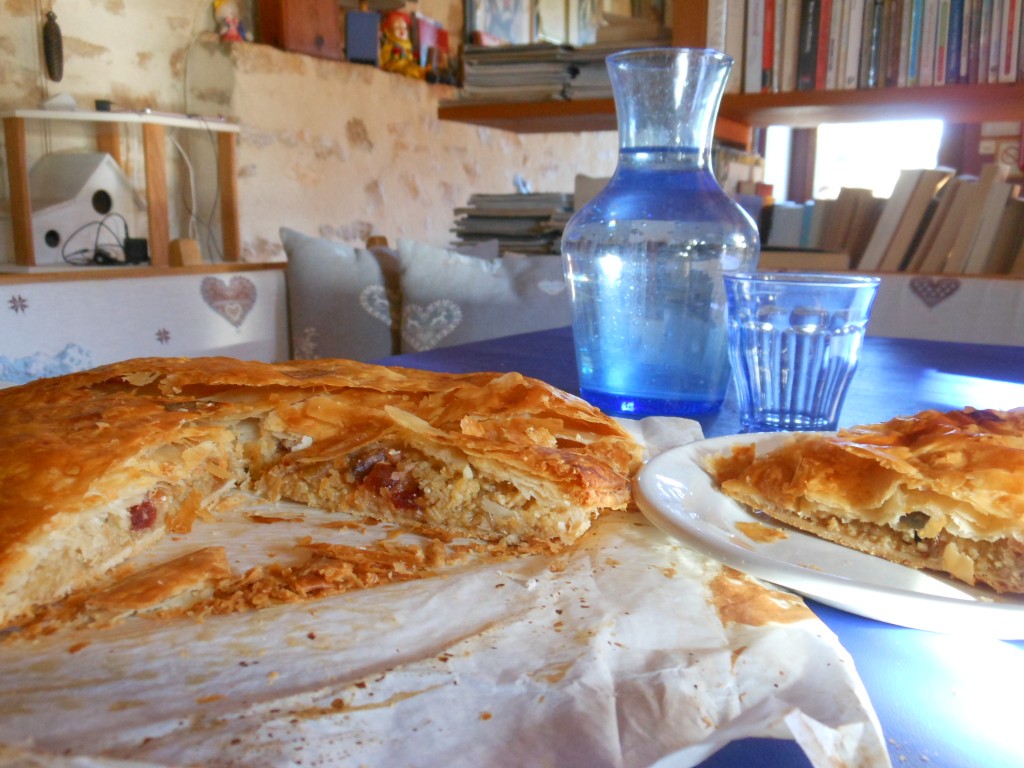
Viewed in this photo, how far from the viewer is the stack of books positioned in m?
3.48

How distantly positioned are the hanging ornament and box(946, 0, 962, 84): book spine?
315 cm

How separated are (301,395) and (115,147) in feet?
9.21

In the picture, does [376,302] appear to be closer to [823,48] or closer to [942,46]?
[823,48]

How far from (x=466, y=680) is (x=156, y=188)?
2.99 m

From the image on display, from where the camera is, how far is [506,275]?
2.67m

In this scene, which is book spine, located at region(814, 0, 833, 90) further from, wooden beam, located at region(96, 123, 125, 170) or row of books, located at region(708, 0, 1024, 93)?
wooden beam, located at region(96, 123, 125, 170)

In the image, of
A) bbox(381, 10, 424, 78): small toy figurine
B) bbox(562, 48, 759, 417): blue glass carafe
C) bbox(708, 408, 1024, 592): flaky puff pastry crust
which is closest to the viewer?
bbox(708, 408, 1024, 592): flaky puff pastry crust

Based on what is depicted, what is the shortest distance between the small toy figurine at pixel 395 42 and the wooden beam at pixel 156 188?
5.15 feet

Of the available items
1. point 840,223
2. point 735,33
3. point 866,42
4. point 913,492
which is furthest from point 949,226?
point 913,492

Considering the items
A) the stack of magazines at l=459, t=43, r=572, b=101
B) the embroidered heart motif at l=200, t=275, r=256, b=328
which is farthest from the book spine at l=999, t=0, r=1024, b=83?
the embroidered heart motif at l=200, t=275, r=256, b=328

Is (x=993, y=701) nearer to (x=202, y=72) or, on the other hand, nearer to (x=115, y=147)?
(x=115, y=147)

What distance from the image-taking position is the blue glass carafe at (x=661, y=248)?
3.80 feet

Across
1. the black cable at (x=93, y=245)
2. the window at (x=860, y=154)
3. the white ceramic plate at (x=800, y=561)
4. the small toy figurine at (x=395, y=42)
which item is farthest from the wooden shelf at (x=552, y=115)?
the window at (x=860, y=154)

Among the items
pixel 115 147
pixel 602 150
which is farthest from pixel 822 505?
pixel 602 150
